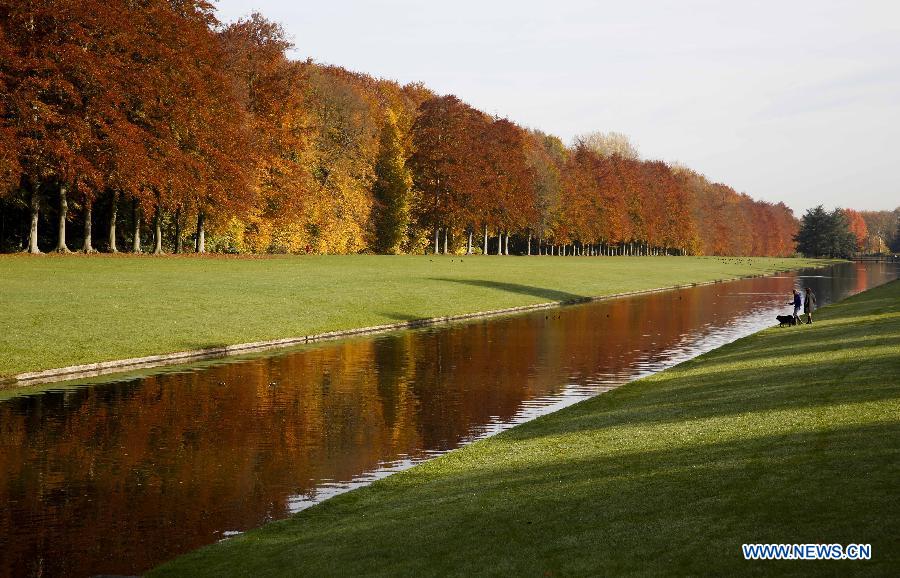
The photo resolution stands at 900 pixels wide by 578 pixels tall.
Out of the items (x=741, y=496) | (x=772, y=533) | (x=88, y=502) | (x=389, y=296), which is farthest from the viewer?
(x=389, y=296)

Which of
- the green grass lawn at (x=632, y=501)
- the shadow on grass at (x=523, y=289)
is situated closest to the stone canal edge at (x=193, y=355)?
the shadow on grass at (x=523, y=289)

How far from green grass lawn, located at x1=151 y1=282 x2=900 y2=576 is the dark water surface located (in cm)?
157

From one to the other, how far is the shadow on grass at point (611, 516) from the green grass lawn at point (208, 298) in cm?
1881

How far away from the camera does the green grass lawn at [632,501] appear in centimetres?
1057

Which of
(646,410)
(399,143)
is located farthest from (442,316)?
(399,143)

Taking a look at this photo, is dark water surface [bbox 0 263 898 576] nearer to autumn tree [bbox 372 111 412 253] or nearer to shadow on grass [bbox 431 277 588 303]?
shadow on grass [bbox 431 277 588 303]

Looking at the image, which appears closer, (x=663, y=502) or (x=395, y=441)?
(x=663, y=502)

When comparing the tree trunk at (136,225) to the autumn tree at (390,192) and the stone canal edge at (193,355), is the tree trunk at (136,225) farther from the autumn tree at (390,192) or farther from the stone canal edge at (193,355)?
the autumn tree at (390,192)

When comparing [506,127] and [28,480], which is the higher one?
[506,127]

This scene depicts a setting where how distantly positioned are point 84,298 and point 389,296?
19396 mm

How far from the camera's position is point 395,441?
806 inches

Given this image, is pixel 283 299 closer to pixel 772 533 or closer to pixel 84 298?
pixel 84 298

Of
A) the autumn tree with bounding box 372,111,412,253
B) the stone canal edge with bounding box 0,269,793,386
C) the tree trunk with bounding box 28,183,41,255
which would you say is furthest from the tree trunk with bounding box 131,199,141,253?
the autumn tree with bounding box 372,111,412,253

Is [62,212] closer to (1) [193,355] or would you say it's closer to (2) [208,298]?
(2) [208,298]
